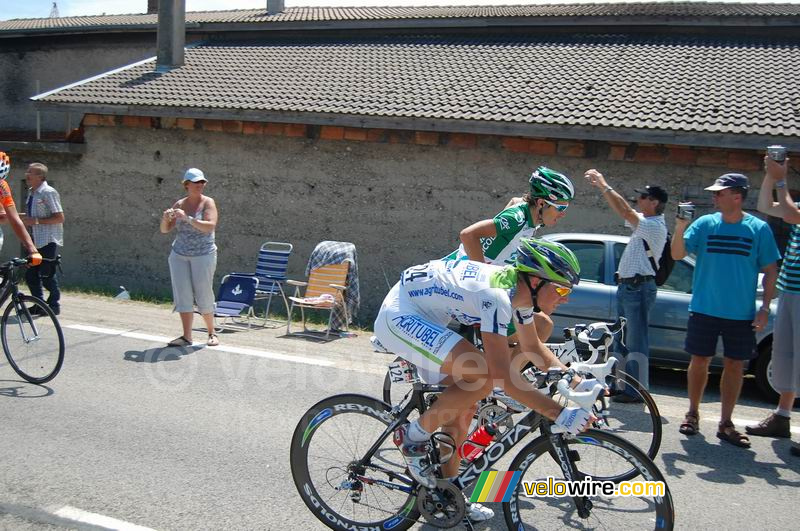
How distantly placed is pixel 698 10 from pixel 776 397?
12.2 m

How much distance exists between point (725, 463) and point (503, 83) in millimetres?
10102

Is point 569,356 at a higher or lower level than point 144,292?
higher

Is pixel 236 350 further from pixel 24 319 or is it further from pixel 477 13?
A: pixel 477 13

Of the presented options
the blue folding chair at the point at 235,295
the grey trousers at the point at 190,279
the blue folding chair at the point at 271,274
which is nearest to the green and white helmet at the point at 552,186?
the grey trousers at the point at 190,279

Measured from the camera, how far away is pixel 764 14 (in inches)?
609

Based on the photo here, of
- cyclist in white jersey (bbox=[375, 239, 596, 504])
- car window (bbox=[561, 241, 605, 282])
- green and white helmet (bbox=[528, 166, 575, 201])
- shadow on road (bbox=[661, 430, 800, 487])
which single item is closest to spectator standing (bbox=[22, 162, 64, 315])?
car window (bbox=[561, 241, 605, 282])

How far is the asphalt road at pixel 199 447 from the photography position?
4.43 metres

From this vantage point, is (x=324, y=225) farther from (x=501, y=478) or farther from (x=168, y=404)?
(x=501, y=478)

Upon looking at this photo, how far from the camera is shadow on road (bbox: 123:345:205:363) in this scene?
313 inches

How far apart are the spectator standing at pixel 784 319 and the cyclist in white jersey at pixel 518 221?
184cm

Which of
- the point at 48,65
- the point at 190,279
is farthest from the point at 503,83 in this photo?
the point at 48,65

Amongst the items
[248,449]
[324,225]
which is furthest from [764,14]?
[248,449]

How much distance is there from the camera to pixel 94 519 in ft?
13.9

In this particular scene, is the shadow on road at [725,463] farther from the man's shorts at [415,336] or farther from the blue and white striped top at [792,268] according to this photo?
the man's shorts at [415,336]
